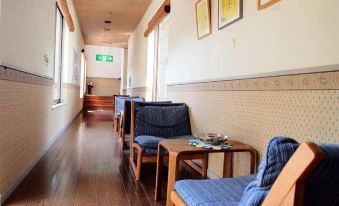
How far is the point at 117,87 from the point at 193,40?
1117 cm

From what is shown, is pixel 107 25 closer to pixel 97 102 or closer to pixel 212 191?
pixel 97 102

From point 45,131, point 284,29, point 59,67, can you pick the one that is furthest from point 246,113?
point 59,67

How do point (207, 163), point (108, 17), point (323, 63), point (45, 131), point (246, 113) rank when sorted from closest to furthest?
point (323, 63) < point (246, 113) < point (207, 163) < point (45, 131) < point (108, 17)

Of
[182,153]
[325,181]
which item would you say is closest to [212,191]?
[182,153]

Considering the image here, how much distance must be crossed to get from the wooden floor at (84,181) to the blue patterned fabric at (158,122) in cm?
44

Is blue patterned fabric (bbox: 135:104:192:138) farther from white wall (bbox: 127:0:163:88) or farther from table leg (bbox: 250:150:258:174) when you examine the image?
white wall (bbox: 127:0:163:88)

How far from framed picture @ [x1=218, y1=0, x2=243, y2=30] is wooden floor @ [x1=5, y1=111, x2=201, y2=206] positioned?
1.63 m

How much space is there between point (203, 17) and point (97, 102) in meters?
10.0

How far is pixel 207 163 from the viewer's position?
2617 mm

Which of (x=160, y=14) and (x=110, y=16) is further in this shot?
(x=110, y=16)

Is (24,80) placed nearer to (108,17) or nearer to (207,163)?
(207,163)

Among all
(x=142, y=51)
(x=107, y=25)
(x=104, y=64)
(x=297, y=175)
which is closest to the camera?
(x=297, y=175)

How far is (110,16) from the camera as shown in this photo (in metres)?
6.72

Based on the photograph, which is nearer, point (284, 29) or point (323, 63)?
point (323, 63)
